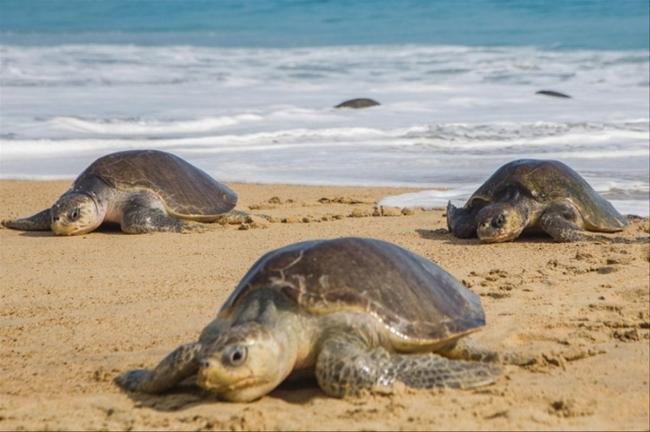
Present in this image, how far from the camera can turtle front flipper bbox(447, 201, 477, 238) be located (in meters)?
8.41

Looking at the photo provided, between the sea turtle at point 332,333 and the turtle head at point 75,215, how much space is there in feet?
13.7

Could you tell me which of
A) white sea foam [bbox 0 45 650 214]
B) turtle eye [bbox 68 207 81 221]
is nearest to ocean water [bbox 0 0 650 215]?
white sea foam [bbox 0 45 650 214]

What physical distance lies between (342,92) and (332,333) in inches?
672

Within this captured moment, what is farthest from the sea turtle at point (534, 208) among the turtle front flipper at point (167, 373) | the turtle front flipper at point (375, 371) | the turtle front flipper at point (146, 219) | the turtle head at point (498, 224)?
the turtle front flipper at point (167, 373)

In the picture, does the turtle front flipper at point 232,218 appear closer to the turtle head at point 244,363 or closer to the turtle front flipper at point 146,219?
the turtle front flipper at point 146,219

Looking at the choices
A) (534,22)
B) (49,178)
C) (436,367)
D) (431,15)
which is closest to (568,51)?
(534,22)

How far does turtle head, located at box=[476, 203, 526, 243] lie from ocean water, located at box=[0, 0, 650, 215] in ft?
6.80

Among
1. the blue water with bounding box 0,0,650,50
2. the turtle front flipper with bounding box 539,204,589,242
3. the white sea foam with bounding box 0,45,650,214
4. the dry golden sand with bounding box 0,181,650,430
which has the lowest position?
the dry golden sand with bounding box 0,181,650,430

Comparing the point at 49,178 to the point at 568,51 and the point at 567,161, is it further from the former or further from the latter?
the point at 568,51

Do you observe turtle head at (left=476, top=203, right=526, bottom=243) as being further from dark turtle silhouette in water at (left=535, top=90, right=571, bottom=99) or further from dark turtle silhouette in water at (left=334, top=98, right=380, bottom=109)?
dark turtle silhouette in water at (left=535, top=90, right=571, bottom=99)

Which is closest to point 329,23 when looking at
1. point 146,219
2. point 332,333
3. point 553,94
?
point 553,94

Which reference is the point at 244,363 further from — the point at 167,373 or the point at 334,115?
the point at 334,115

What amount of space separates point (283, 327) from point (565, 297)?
89.1 inches

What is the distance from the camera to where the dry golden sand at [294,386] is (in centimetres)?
436
